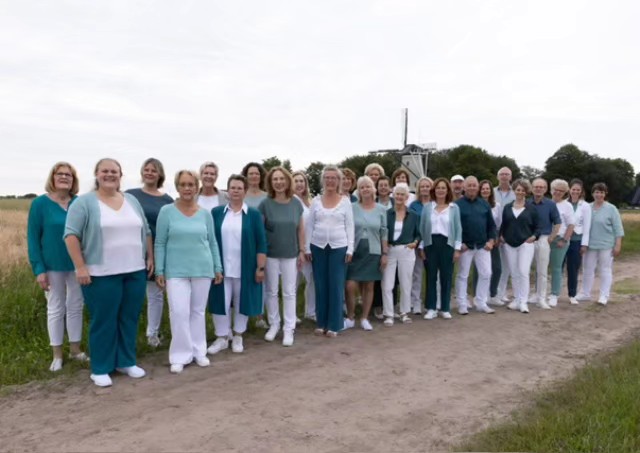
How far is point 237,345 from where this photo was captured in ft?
18.9

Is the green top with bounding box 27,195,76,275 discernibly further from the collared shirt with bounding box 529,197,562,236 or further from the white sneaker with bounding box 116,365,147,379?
the collared shirt with bounding box 529,197,562,236

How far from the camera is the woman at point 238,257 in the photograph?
5.62 m

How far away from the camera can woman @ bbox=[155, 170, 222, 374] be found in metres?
5.04

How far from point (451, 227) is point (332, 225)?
1.96 m

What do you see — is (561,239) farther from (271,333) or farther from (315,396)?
(315,396)

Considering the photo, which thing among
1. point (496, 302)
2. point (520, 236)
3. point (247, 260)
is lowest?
point (496, 302)

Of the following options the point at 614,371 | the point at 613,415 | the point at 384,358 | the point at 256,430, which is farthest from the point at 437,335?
the point at 256,430

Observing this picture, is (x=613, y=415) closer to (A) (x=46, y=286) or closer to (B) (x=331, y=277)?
(B) (x=331, y=277)

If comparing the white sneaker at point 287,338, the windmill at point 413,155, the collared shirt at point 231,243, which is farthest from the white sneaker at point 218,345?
the windmill at point 413,155

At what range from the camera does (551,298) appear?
842 cm

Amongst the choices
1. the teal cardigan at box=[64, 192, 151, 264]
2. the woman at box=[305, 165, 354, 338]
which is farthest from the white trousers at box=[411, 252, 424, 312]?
the teal cardigan at box=[64, 192, 151, 264]

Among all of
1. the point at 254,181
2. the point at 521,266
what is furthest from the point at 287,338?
the point at 521,266

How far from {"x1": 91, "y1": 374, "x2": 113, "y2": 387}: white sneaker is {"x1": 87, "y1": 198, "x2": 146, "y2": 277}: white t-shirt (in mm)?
954

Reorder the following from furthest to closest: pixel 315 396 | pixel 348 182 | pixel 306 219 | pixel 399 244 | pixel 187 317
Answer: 1. pixel 348 182
2. pixel 399 244
3. pixel 306 219
4. pixel 187 317
5. pixel 315 396
